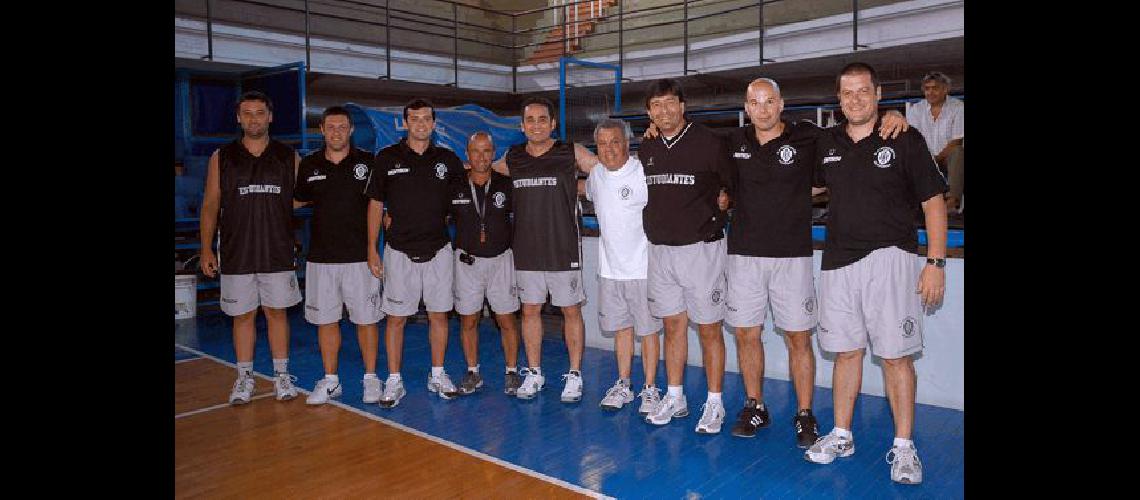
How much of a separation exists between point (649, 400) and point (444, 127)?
6519 mm

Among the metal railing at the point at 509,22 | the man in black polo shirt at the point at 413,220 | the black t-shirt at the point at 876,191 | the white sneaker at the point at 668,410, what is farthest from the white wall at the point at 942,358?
the metal railing at the point at 509,22

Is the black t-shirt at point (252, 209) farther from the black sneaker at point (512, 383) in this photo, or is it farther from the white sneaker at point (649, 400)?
the white sneaker at point (649, 400)

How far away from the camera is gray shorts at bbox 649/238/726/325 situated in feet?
12.9

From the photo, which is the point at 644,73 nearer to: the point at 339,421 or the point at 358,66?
the point at 358,66

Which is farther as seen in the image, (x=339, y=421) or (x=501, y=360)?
(x=501, y=360)

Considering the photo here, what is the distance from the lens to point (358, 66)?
43.0ft

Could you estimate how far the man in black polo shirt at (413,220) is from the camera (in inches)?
174

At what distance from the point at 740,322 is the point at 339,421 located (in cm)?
225

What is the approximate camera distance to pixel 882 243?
323cm

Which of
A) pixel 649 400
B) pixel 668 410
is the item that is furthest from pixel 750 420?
pixel 649 400

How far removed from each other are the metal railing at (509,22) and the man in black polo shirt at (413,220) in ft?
21.9

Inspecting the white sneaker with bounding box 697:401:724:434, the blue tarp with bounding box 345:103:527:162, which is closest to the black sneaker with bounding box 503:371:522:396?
the white sneaker with bounding box 697:401:724:434

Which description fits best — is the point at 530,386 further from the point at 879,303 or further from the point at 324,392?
the point at 879,303
